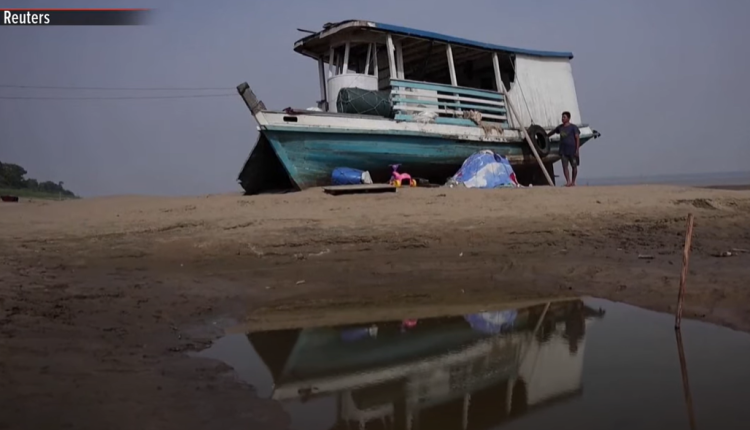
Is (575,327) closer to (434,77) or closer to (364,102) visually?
(364,102)

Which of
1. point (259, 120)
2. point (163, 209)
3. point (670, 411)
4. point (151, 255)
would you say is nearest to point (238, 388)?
point (670, 411)

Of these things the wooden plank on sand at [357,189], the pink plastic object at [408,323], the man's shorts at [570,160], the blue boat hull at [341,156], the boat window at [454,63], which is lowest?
the pink plastic object at [408,323]

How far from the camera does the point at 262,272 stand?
480cm

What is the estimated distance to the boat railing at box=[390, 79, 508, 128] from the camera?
9.51 meters

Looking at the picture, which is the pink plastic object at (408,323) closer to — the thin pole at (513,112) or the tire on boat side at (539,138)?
the thin pole at (513,112)

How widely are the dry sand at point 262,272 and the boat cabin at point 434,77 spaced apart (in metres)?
2.57

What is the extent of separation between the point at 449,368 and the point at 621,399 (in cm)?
80

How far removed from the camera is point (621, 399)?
7.32 feet

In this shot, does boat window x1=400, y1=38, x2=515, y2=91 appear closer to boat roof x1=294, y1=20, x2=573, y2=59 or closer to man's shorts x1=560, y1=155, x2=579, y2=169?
boat roof x1=294, y1=20, x2=573, y2=59

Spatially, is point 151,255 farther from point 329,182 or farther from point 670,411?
point 670,411

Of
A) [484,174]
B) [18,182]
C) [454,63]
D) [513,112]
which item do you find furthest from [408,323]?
[18,182]

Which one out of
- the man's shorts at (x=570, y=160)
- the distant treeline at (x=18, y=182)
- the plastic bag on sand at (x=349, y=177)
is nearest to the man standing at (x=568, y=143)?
the man's shorts at (x=570, y=160)

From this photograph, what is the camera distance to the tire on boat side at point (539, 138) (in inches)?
458

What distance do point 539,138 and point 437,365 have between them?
9986 mm
